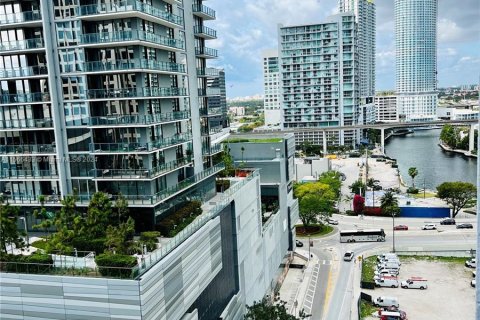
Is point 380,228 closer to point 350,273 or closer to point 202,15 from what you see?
point 350,273

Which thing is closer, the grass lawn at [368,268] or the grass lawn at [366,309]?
the grass lawn at [366,309]

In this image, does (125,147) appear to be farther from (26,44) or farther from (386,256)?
(386,256)

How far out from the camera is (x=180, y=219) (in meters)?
26.7

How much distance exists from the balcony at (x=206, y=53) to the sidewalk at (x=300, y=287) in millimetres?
21042

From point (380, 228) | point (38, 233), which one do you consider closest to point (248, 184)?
point (38, 233)

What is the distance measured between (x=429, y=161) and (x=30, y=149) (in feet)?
347

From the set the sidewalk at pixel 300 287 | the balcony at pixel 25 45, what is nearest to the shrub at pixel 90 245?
the balcony at pixel 25 45

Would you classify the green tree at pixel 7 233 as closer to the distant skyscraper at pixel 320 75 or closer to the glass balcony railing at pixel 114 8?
the glass balcony railing at pixel 114 8

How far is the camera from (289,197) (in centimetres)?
4562

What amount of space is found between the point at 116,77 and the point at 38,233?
424 inches

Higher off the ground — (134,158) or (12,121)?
(12,121)

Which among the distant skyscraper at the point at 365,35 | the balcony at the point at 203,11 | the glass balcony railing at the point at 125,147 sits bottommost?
the glass balcony railing at the point at 125,147

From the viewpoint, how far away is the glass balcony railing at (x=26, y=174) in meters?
27.6

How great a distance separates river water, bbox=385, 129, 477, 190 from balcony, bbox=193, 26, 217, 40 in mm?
63964
